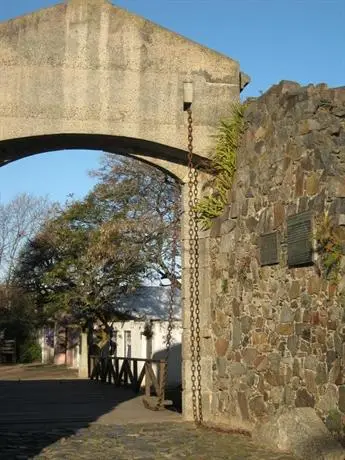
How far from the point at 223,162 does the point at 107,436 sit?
12.7ft

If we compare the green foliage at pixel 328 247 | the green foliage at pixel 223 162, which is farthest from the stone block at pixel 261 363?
the green foliage at pixel 223 162

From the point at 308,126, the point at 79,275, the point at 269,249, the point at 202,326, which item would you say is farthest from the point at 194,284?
the point at 79,275

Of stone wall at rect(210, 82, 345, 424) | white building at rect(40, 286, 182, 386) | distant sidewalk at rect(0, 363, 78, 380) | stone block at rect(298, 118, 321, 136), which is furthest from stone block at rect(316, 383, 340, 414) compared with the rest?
distant sidewalk at rect(0, 363, 78, 380)

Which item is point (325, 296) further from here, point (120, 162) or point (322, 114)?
point (120, 162)

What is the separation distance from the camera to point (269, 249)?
28.2ft

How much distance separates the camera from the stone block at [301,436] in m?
6.76

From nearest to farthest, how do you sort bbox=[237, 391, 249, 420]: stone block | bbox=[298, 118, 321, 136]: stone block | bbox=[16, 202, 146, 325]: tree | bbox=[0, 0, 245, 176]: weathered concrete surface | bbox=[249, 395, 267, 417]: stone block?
bbox=[298, 118, 321, 136]: stone block < bbox=[249, 395, 267, 417]: stone block < bbox=[237, 391, 249, 420]: stone block < bbox=[0, 0, 245, 176]: weathered concrete surface < bbox=[16, 202, 146, 325]: tree

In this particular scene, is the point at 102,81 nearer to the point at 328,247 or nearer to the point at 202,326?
the point at 202,326

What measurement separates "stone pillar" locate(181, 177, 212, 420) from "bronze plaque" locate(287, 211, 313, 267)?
2.52 m

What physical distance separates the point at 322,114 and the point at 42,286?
20405mm

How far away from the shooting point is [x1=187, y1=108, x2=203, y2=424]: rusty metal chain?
33.0ft

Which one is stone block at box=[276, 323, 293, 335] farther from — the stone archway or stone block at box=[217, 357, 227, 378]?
the stone archway

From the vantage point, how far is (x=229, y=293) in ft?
32.2

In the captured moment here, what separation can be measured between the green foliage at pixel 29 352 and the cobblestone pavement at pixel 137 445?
114 feet
